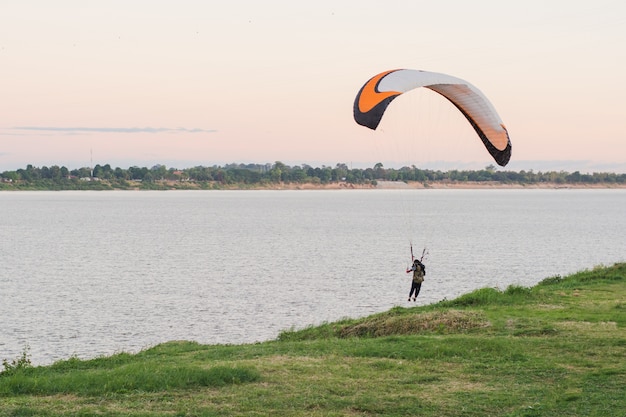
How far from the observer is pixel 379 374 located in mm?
17344

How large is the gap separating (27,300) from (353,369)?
104 feet

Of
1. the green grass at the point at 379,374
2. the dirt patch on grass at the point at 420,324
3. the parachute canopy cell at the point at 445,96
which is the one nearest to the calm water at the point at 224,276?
the dirt patch on grass at the point at 420,324

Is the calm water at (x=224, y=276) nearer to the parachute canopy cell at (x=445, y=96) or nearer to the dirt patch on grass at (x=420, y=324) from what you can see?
the dirt patch on grass at (x=420, y=324)

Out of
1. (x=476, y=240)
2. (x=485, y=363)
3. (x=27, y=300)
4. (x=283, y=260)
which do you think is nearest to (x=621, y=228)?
(x=476, y=240)

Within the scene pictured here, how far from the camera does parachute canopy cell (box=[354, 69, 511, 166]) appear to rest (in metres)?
21.6

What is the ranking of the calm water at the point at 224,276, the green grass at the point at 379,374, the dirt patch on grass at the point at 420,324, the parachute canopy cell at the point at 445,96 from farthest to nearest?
1. the calm water at the point at 224,276
2. the dirt patch on grass at the point at 420,324
3. the parachute canopy cell at the point at 445,96
4. the green grass at the point at 379,374

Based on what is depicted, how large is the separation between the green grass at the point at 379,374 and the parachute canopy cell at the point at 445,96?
530 cm

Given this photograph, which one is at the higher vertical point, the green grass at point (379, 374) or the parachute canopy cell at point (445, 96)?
the parachute canopy cell at point (445, 96)

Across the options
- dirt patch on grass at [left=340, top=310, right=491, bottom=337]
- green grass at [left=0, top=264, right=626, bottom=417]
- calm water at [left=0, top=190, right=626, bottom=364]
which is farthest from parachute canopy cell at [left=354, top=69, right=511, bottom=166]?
calm water at [left=0, top=190, right=626, bottom=364]

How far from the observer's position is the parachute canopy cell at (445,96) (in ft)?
70.9

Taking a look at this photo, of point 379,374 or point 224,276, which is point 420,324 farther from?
point 224,276

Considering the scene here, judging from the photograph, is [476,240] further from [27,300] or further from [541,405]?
[541,405]

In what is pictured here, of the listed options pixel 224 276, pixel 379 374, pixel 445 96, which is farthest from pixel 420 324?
pixel 224 276

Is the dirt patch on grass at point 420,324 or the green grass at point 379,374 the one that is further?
the dirt patch on grass at point 420,324
